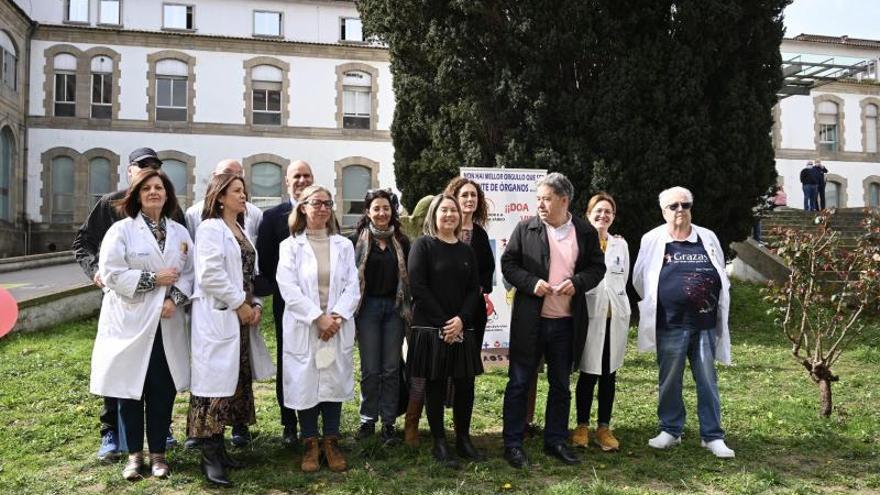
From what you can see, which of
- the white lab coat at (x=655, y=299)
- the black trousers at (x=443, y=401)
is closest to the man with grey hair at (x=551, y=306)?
the black trousers at (x=443, y=401)

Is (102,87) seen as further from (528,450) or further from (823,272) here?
(823,272)

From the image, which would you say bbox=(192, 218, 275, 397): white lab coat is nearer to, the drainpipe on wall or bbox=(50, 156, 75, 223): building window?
bbox=(50, 156, 75, 223): building window

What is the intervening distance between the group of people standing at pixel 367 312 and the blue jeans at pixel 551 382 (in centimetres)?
1

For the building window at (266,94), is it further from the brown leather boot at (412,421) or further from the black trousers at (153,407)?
the black trousers at (153,407)

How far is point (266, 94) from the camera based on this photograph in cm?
2606

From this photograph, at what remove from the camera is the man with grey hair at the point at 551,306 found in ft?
15.9

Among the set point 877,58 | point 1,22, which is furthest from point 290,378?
point 877,58

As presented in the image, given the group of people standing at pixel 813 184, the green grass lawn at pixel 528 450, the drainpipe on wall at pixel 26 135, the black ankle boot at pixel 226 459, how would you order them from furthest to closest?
the drainpipe on wall at pixel 26 135 < the group of people standing at pixel 813 184 < the black ankle boot at pixel 226 459 < the green grass lawn at pixel 528 450

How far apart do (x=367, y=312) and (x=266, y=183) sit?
22.0 meters

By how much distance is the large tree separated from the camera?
10.1m

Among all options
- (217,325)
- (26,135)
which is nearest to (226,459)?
(217,325)

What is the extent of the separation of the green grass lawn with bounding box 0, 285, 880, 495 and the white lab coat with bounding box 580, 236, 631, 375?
2.25ft

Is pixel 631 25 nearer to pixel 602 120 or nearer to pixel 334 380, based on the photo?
pixel 602 120

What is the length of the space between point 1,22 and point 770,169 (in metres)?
23.1
